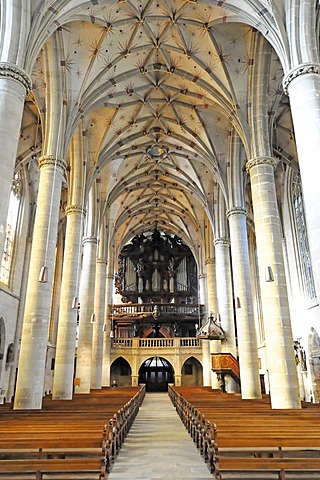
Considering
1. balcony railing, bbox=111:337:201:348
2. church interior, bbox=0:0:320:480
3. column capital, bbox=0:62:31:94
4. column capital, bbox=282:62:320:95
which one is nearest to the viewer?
column capital, bbox=0:62:31:94

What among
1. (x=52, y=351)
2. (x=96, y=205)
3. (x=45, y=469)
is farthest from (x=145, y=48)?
(x=52, y=351)

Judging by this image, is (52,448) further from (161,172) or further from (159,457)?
(161,172)

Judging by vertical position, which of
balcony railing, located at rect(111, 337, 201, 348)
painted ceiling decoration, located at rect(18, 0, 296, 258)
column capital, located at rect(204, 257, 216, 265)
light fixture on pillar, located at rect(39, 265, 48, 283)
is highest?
painted ceiling decoration, located at rect(18, 0, 296, 258)

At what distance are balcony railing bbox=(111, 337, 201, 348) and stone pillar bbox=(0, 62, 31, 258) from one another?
2143 cm

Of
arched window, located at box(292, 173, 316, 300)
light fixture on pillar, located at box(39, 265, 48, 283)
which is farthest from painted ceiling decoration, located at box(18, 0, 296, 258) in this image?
light fixture on pillar, located at box(39, 265, 48, 283)

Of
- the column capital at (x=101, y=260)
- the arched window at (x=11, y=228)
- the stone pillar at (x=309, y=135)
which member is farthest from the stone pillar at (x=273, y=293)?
the column capital at (x=101, y=260)

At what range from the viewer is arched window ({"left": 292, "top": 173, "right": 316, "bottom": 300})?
65.2 ft

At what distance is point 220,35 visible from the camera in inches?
546

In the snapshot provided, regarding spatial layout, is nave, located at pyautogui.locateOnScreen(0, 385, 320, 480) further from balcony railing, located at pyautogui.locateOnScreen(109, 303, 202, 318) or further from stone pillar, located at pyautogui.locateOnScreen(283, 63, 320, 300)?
balcony railing, located at pyautogui.locateOnScreen(109, 303, 202, 318)

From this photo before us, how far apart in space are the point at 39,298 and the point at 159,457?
584 cm

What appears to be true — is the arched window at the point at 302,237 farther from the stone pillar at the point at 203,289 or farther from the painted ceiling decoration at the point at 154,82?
the stone pillar at the point at 203,289

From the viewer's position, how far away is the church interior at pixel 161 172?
9.34m

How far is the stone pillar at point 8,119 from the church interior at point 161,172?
31 millimetres

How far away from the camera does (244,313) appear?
1527 cm
